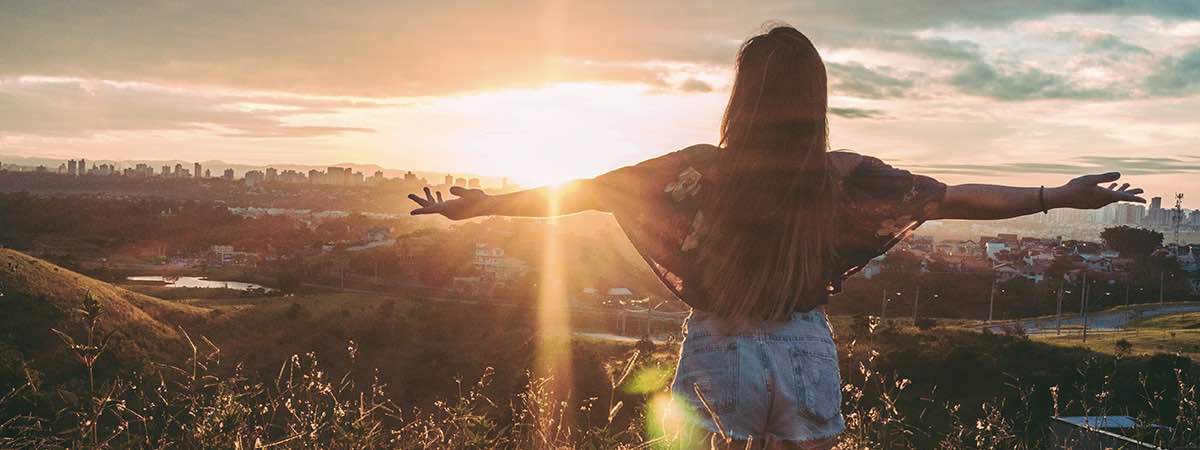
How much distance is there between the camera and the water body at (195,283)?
180ft

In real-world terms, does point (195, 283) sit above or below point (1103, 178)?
below

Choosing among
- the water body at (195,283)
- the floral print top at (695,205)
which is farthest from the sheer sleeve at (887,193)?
the water body at (195,283)

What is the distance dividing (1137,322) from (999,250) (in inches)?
1534

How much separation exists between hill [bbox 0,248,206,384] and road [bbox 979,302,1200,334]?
1256 inches

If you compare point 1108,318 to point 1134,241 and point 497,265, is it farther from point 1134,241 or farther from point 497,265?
point 497,265

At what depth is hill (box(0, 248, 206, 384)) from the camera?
24000 mm

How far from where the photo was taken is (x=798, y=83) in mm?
1840

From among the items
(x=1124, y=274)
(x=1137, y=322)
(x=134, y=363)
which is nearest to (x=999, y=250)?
(x=1124, y=274)

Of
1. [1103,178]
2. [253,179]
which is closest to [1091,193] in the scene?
[1103,178]

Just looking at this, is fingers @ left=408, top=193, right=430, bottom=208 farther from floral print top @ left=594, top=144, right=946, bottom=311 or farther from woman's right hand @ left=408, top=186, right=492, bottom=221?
floral print top @ left=594, top=144, right=946, bottom=311

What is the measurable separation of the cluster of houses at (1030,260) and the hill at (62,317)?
3856cm

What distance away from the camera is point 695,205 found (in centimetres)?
198

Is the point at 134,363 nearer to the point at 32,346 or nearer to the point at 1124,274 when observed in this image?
the point at 32,346

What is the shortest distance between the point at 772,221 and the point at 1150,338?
31.2 metres
